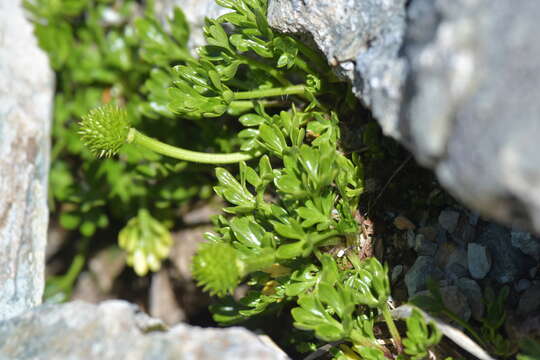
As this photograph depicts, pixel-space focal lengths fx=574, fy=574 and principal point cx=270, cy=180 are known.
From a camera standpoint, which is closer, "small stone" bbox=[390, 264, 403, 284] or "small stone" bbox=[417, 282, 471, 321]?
"small stone" bbox=[417, 282, 471, 321]

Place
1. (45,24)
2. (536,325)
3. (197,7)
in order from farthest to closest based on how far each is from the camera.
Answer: (45,24), (197,7), (536,325)

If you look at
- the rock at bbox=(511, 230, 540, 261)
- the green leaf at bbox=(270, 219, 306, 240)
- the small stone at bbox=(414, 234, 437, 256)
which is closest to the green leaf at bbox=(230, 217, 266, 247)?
the green leaf at bbox=(270, 219, 306, 240)

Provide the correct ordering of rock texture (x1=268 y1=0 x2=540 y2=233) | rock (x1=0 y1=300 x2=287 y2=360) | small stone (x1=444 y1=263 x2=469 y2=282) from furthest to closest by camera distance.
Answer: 1. small stone (x1=444 y1=263 x2=469 y2=282)
2. rock (x1=0 y1=300 x2=287 y2=360)
3. rock texture (x1=268 y1=0 x2=540 y2=233)

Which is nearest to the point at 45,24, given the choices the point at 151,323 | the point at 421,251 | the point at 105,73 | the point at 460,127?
the point at 105,73

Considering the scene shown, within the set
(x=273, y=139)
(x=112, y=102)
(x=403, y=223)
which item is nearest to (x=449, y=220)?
(x=403, y=223)

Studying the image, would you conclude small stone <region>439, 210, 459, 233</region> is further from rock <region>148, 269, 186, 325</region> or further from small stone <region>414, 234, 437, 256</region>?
rock <region>148, 269, 186, 325</region>

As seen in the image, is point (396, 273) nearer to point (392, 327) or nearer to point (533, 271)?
point (392, 327)

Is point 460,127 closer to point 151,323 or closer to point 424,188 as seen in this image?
point 424,188

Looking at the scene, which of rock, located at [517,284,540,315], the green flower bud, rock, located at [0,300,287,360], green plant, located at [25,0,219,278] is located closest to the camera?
rock, located at [0,300,287,360]
